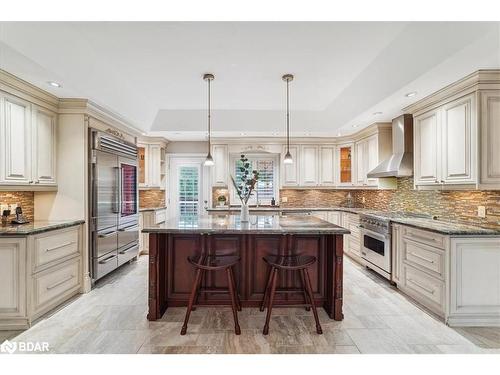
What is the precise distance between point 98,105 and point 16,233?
1807 millimetres

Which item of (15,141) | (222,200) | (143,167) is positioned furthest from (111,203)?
(222,200)

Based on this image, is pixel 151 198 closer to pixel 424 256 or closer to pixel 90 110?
pixel 90 110

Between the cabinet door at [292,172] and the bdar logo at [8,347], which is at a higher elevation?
the cabinet door at [292,172]

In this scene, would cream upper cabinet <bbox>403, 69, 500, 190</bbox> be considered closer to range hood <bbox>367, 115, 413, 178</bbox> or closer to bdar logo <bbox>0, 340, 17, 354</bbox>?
range hood <bbox>367, 115, 413, 178</bbox>

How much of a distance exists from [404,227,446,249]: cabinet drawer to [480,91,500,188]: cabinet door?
70 centimetres

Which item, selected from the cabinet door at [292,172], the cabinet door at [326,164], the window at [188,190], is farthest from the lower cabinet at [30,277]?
the cabinet door at [326,164]

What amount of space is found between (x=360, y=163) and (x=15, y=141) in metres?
5.28

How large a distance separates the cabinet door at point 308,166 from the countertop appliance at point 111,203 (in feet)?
11.0

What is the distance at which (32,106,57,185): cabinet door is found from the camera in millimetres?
3096

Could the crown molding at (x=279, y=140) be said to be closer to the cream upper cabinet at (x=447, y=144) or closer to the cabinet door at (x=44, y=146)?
the cream upper cabinet at (x=447, y=144)

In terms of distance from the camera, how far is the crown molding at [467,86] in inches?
106

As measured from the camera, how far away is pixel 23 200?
334 centimetres

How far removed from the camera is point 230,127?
17.0 feet

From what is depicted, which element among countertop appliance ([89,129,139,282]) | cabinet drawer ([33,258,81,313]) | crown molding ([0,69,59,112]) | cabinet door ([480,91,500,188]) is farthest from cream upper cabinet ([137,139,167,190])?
cabinet door ([480,91,500,188])
